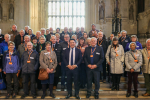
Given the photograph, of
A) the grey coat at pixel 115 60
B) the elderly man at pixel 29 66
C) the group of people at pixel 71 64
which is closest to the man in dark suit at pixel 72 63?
the group of people at pixel 71 64

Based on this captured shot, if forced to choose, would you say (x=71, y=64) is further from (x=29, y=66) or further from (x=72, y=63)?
(x=29, y=66)

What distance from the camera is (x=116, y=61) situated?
5711mm

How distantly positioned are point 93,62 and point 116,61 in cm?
91

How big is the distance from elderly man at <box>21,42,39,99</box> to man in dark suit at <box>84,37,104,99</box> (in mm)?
1844

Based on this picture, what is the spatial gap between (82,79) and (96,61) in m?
1.04

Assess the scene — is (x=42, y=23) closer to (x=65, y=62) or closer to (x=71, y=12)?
(x=71, y=12)

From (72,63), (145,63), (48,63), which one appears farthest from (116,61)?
(48,63)

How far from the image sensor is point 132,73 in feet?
18.3

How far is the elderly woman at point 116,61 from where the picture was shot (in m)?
5.66

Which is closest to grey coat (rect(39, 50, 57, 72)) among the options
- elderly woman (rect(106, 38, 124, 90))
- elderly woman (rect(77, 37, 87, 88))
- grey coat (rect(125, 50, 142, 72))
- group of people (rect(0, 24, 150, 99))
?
group of people (rect(0, 24, 150, 99))

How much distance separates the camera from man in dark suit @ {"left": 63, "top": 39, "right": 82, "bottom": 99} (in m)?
5.37

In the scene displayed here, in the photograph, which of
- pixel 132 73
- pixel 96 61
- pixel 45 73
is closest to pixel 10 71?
pixel 45 73

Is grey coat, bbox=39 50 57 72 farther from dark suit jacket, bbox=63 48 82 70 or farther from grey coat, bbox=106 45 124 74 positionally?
grey coat, bbox=106 45 124 74

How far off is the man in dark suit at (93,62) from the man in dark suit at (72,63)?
0.31 meters
